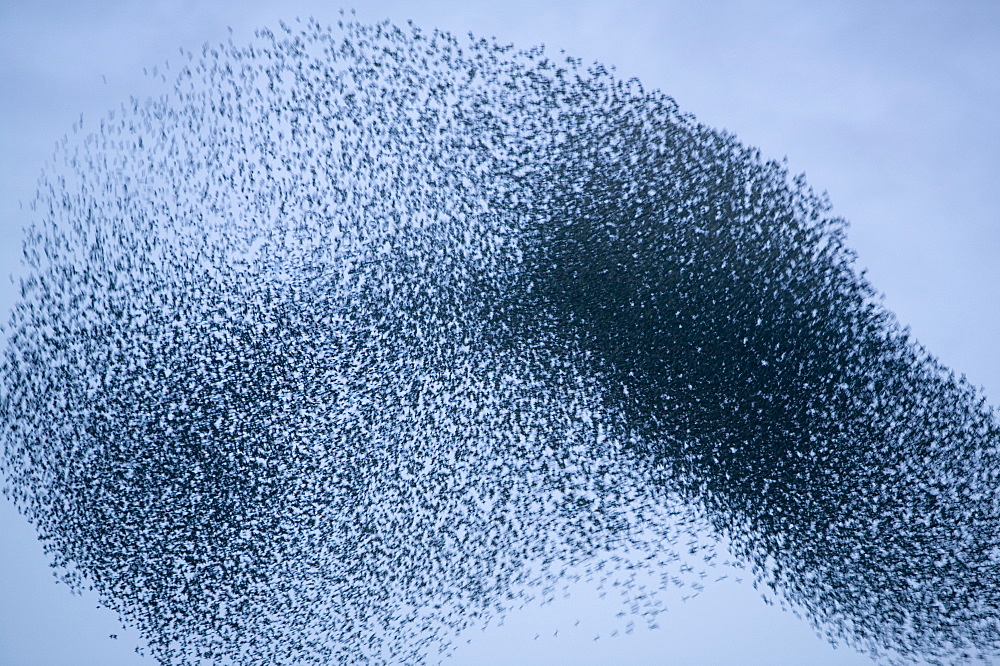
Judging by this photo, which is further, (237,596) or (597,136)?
(597,136)

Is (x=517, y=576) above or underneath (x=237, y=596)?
underneath

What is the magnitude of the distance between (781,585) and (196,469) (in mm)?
4061

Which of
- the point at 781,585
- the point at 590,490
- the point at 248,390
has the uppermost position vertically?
the point at 248,390

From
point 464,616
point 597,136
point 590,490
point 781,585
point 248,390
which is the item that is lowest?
point 781,585

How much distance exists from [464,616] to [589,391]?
1.74 meters

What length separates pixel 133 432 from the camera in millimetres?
5137

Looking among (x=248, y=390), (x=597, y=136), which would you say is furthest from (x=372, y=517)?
(x=597, y=136)

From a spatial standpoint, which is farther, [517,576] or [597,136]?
[597,136]

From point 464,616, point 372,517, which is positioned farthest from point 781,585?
point 372,517

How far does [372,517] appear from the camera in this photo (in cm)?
504

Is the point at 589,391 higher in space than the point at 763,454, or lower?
higher

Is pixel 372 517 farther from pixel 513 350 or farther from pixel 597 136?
pixel 597 136

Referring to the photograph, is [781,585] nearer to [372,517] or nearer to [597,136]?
[372,517]

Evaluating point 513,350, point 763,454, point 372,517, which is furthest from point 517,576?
point 763,454
